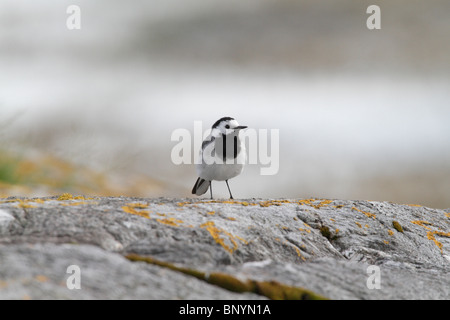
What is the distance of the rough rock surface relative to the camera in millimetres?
2885

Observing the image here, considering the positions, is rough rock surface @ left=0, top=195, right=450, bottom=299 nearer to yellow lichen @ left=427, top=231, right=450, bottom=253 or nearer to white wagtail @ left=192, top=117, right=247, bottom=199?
yellow lichen @ left=427, top=231, right=450, bottom=253

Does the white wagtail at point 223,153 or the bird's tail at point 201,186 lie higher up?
the white wagtail at point 223,153

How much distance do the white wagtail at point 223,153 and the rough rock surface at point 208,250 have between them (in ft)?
9.05

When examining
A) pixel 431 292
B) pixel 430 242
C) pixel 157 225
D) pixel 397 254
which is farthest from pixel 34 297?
pixel 430 242

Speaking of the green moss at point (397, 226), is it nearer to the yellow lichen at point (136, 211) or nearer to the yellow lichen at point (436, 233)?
the yellow lichen at point (436, 233)

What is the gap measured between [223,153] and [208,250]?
14.2ft

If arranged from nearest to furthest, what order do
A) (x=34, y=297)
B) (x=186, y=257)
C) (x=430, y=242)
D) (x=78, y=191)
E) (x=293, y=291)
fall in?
(x=34, y=297)
(x=293, y=291)
(x=186, y=257)
(x=430, y=242)
(x=78, y=191)

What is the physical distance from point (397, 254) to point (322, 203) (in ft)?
2.91

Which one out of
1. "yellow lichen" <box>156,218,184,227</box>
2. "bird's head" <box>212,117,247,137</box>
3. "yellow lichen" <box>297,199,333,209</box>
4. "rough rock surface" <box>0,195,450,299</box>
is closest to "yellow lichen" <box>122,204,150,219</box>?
"rough rock surface" <box>0,195,450,299</box>

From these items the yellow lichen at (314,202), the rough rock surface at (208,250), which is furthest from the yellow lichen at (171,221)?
the yellow lichen at (314,202)

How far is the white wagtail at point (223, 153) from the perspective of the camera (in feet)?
25.2

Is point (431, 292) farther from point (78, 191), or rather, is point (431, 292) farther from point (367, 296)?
point (78, 191)

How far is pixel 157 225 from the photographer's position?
3723 mm

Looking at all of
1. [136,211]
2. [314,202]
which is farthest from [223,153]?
[136,211]
